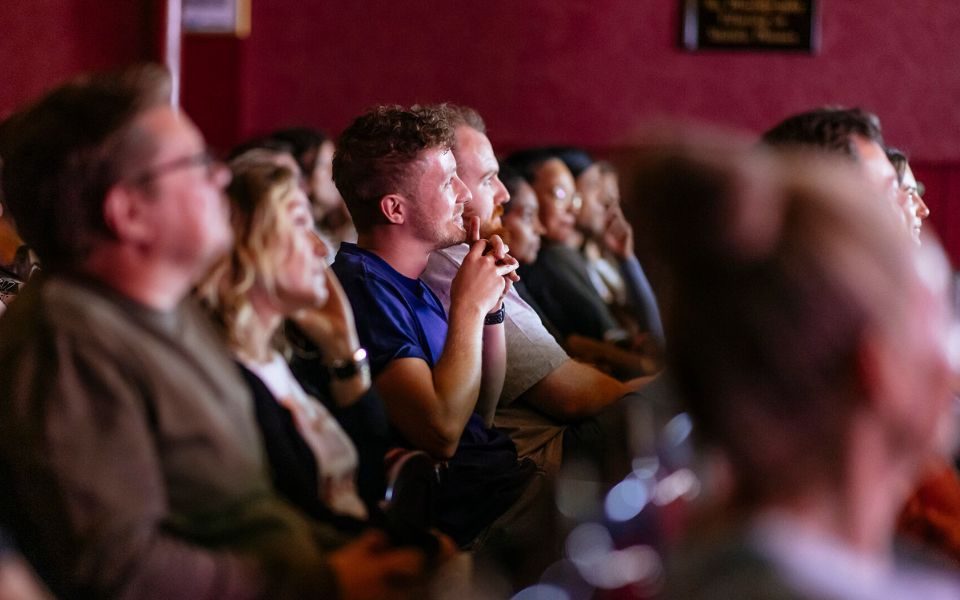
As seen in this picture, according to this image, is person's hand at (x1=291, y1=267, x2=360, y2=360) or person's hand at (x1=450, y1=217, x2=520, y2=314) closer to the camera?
person's hand at (x1=291, y1=267, x2=360, y2=360)

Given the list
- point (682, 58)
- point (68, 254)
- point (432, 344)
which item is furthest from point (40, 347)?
point (682, 58)

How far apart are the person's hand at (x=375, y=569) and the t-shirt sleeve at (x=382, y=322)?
0.57 metres

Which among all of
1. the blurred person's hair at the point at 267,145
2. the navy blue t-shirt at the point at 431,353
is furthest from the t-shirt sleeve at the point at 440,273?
the blurred person's hair at the point at 267,145

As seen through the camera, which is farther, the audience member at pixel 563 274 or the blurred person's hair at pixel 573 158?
the blurred person's hair at pixel 573 158

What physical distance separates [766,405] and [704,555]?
0.44ft

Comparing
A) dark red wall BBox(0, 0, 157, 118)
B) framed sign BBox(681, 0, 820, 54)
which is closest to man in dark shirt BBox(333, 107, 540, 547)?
dark red wall BBox(0, 0, 157, 118)

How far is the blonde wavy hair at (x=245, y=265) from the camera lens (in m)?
1.48

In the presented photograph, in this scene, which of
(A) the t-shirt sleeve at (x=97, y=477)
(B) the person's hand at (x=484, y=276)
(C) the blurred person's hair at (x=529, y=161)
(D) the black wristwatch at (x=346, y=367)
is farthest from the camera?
(C) the blurred person's hair at (x=529, y=161)

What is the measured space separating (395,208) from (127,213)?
1.02m

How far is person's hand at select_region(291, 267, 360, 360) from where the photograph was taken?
1606 millimetres

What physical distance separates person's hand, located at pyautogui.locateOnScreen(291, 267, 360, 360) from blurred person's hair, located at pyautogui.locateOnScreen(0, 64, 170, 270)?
33 cm

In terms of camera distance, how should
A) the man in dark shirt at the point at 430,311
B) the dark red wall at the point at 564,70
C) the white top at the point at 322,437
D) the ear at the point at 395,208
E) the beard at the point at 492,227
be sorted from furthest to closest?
the dark red wall at the point at 564,70
the beard at the point at 492,227
the ear at the point at 395,208
the man in dark shirt at the point at 430,311
the white top at the point at 322,437

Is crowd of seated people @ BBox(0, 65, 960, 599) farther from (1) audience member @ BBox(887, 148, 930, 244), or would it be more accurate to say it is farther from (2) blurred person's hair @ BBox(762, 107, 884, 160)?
(1) audience member @ BBox(887, 148, 930, 244)

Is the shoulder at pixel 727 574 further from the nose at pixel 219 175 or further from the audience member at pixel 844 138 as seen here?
the audience member at pixel 844 138
